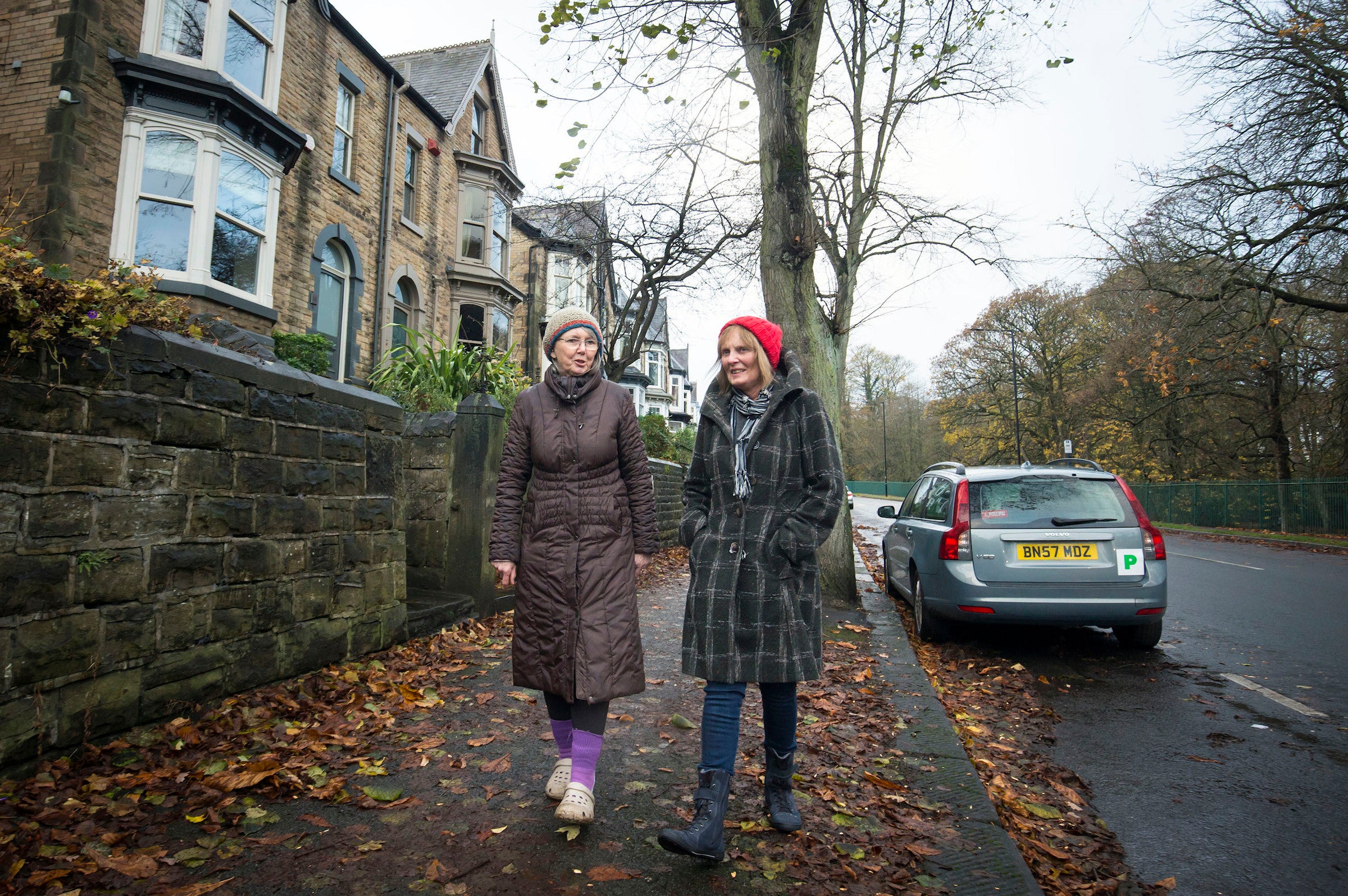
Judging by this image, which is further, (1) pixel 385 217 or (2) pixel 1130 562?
(1) pixel 385 217

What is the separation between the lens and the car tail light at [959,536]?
5.84m

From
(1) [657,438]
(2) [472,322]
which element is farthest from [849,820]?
(2) [472,322]

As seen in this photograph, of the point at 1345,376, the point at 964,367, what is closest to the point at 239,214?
the point at 1345,376

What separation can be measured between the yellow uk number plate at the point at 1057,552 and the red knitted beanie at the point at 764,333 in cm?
370

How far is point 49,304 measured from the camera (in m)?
2.79

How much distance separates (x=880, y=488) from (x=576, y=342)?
71.3m

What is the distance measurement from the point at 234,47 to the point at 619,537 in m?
12.7

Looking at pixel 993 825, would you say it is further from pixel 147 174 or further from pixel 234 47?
pixel 234 47

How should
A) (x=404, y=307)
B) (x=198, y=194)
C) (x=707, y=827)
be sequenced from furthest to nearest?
(x=404, y=307) → (x=198, y=194) → (x=707, y=827)

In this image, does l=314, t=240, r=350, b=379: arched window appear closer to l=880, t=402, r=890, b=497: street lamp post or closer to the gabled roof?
the gabled roof

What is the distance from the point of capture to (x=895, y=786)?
3223mm

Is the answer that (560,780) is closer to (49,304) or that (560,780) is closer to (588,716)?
(588,716)

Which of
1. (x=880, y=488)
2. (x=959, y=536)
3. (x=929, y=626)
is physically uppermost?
(x=880, y=488)

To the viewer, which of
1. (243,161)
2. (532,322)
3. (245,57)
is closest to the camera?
(243,161)
